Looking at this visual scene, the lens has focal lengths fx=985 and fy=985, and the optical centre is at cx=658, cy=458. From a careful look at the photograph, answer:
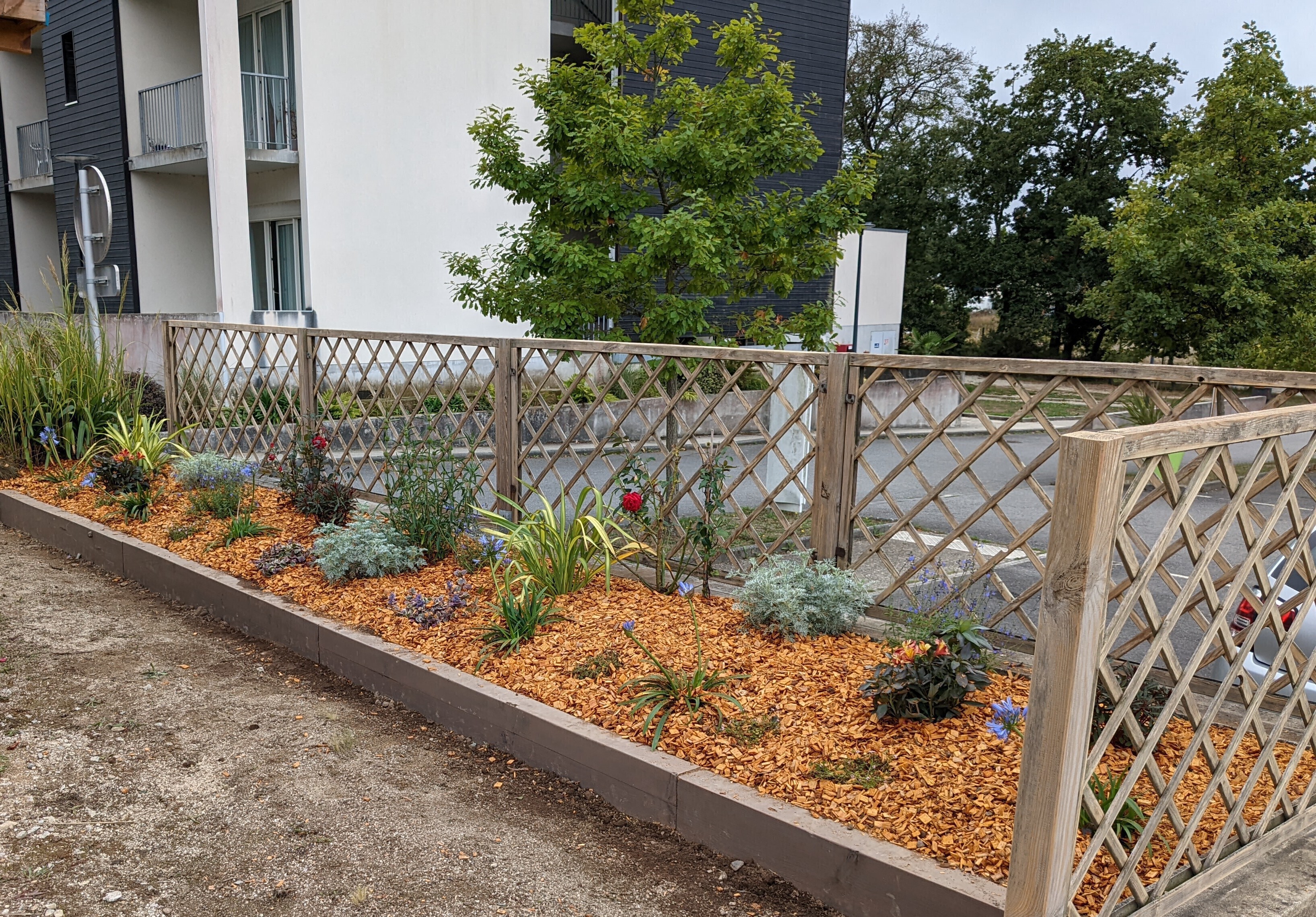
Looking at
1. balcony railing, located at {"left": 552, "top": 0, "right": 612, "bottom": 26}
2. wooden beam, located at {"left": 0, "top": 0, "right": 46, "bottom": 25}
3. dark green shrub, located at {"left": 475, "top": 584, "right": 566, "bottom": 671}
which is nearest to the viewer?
wooden beam, located at {"left": 0, "top": 0, "right": 46, "bottom": 25}

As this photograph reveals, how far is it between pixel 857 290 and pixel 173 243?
13.4m

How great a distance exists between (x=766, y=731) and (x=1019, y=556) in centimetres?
487

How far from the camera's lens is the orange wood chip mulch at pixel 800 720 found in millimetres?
3010

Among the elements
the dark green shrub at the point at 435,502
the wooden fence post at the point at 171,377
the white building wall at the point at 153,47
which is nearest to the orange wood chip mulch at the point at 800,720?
the dark green shrub at the point at 435,502

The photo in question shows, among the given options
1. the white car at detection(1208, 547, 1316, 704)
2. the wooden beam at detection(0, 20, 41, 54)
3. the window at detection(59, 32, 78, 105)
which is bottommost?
the white car at detection(1208, 547, 1316, 704)

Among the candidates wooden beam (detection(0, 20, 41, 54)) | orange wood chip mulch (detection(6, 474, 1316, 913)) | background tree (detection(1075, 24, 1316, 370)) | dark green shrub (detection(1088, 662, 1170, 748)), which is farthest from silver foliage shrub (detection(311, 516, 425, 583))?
background tree (detection(1075, 24, 1316, 370))

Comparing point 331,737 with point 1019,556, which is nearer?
point 331,737

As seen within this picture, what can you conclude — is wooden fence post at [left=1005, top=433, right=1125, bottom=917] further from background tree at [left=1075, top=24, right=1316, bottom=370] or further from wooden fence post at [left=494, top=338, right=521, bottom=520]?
background tree at [left=1075, top=24, right=1316, bottom=370]

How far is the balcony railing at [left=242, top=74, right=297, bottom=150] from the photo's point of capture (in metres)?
14.7

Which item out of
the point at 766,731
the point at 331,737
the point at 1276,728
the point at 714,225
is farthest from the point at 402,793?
the point at 714,225

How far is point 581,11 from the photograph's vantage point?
1752cm

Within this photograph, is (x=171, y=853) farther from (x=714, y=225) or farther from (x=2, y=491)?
(x=2, y=491)

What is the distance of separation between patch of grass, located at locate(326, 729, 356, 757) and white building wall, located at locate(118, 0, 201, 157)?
593 inches

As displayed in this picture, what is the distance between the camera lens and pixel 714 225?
7270 millimetres
